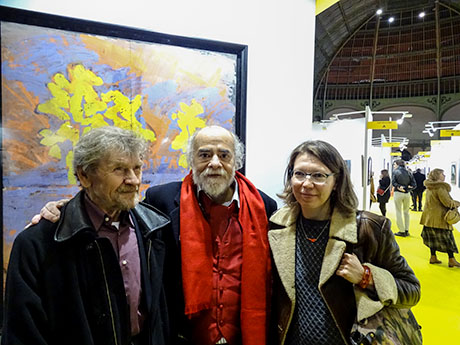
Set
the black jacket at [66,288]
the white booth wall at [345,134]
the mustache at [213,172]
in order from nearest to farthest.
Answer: the black jacket at [66,288] < the mustache at [213,172] < the white booth wall at [345,134]

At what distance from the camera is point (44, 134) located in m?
2.12

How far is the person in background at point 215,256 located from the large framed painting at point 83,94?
2.63 ft

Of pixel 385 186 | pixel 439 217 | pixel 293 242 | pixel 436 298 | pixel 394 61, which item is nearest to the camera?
pixel 293 242

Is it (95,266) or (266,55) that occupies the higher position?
(266,55)

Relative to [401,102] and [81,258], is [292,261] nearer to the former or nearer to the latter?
[81,258]

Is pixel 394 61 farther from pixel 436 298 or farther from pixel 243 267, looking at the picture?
pixel 243 267

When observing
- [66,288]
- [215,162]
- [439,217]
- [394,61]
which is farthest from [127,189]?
[394,61]

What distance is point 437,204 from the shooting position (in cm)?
504

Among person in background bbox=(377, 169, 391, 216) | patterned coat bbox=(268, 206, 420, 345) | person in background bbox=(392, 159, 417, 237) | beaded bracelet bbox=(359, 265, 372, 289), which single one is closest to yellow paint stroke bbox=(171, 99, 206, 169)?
patterned coat bbox=(268, 206, 420, 345)

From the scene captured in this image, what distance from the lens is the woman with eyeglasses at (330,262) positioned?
137 cm

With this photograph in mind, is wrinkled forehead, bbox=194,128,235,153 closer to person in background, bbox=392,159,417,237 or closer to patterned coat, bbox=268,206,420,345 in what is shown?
patterned coat, bbox=268,206,420,345

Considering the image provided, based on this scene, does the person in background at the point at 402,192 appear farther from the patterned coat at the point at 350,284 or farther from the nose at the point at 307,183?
the nose at the point at 307,183

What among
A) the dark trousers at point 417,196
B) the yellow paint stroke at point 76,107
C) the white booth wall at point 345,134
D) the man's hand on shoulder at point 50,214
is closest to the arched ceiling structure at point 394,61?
the dark trousers at point 417,196

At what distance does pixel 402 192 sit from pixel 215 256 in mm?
6559
